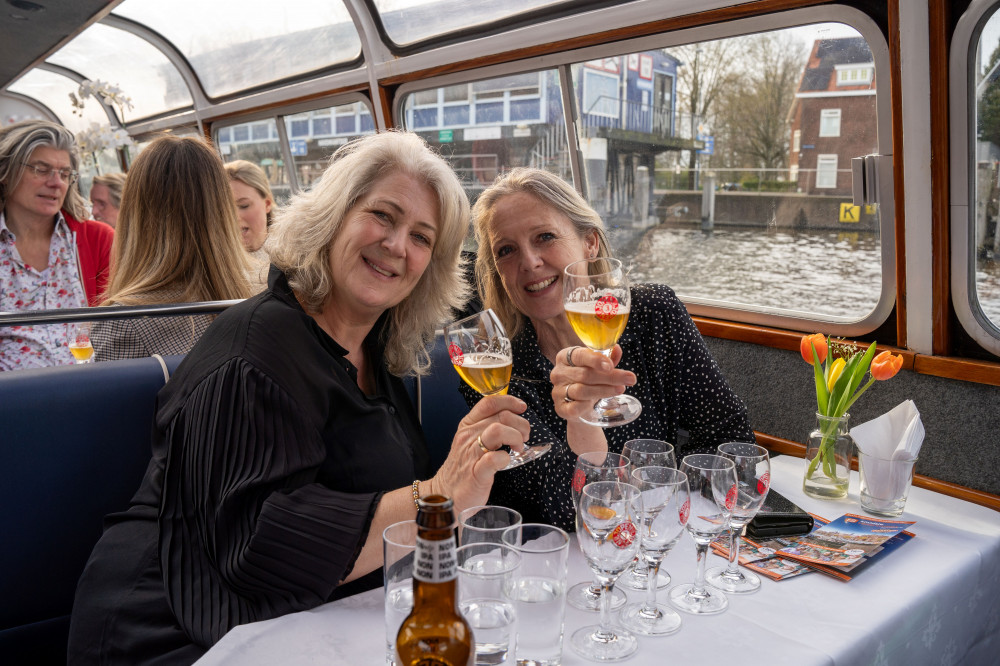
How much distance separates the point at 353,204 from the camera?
1745 millimetres

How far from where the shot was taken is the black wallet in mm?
1539

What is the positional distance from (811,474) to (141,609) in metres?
1.63

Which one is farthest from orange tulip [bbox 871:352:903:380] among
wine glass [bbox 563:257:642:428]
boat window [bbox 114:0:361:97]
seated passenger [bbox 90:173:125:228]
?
seated passenger [bbox 90:173:125:228]

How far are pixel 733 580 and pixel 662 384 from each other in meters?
0.85

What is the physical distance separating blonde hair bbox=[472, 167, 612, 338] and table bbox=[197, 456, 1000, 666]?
37.0 inches

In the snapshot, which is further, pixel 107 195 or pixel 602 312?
pixel 107 195

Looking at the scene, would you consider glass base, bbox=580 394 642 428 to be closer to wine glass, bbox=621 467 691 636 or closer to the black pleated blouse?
wine glass, bbox=621 467 691 636

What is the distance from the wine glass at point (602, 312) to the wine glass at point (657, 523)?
0.68ft

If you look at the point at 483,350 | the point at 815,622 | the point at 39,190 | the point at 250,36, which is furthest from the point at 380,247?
the point at 250,36

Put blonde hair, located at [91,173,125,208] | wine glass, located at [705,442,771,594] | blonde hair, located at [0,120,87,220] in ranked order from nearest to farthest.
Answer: wine glass, located at [705,442,771,594] → blonde hair, located at [0,120,87,220] → blonde hair, located at [91,173,125,208]

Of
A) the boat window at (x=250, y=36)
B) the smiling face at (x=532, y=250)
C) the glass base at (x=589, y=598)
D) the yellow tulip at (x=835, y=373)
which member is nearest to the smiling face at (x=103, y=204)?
the boat window at (x=250, y=36)

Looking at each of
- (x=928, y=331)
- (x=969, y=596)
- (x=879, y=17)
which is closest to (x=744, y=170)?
(x=879, y=17)

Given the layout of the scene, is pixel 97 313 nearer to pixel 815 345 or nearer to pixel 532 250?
pixel 532 250

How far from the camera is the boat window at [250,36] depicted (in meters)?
4.90
